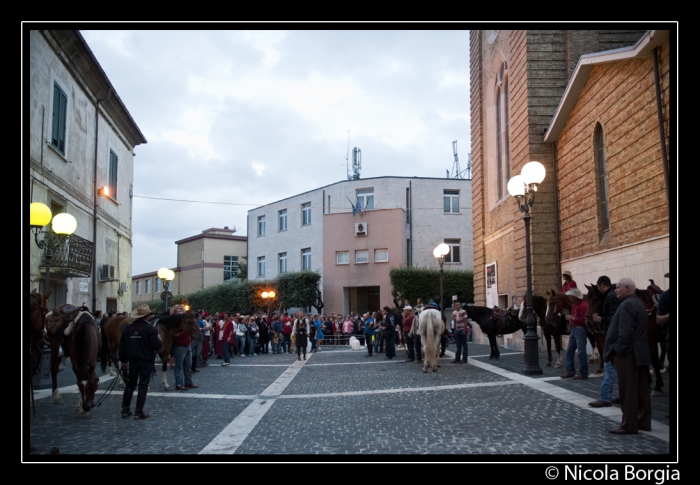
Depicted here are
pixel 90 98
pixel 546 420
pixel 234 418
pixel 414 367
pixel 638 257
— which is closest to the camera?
pixel 546 420

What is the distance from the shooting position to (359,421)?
782 centimetres

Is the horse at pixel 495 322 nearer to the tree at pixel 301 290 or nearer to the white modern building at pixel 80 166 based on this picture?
the white modern building at pixel 80 166

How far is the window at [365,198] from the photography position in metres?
40.6

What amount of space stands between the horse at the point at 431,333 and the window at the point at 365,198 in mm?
26277

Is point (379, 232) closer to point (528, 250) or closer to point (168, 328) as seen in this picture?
point (528, 250)

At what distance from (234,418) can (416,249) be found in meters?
31.7

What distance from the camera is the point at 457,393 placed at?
10164 mm

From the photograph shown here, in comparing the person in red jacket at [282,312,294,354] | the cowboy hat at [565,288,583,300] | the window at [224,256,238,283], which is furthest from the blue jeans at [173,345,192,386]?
the window at [224,256,238,283]

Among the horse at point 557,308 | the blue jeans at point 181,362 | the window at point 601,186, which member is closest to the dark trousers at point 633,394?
the horse at point 557,308

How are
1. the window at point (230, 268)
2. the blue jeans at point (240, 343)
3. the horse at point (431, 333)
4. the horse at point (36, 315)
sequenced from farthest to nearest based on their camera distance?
the window at point (230, 268), the blue jeans at point (240, 343), the horse at point (431, 333), the horse at point (36, 315)

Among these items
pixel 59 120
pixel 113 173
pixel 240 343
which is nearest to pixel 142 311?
pixel 59 120

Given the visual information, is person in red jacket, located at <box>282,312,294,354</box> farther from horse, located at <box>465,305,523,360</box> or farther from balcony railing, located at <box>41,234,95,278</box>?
horse, located at <box>465,305,523,360</box>
